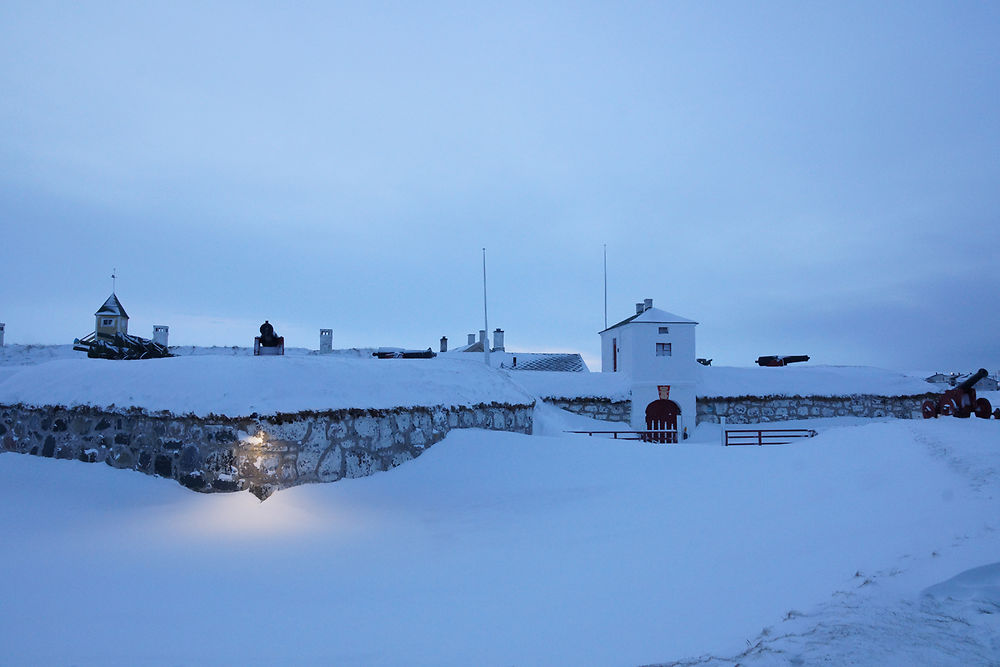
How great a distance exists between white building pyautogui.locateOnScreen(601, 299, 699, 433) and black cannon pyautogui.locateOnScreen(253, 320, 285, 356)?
16.8 metres

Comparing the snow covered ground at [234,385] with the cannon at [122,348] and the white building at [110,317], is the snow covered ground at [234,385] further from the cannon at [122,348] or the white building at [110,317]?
the white building at [110,317]

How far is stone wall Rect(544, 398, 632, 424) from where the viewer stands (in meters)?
24.7

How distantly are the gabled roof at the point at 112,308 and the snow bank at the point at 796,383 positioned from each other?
1090 inches

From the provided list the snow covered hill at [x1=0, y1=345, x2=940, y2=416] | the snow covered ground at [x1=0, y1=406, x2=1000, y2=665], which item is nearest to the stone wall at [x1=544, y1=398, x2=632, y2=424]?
the snow covered hill at [x1=0, y1=345, x2=940, y2=416]

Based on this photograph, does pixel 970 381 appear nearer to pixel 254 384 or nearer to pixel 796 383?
pixel 254 384

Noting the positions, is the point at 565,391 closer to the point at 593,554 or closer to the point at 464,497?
the point at 464,497

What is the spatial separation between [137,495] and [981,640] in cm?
919

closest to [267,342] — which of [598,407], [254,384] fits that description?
[254,384]

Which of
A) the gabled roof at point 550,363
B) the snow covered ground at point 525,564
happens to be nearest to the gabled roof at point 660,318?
the gabled roof at point 550,363

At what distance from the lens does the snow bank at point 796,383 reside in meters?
26.2

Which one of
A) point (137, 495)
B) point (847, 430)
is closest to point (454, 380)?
point (137, 495)

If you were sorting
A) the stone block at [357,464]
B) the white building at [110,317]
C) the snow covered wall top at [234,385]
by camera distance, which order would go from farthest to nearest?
the white building at [110,317] < the stone block at [357,464] < the snow covered wall top at [234,385]

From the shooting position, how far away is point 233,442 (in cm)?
813

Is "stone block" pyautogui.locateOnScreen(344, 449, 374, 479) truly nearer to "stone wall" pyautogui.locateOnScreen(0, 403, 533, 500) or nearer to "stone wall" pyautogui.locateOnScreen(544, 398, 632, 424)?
"stone wall" pyautogui.locateOnScreen(0, 403, 533, 500)
